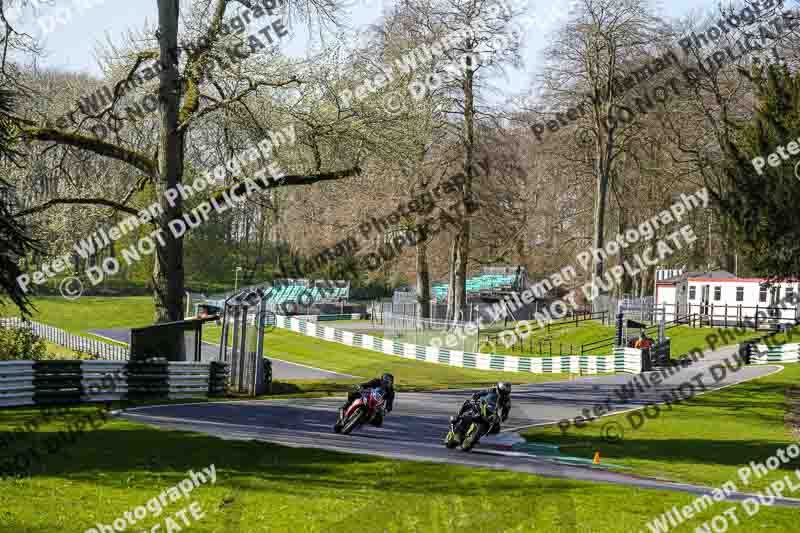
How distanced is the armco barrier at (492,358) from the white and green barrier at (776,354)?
6113 millimetres

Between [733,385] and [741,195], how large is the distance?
24.6ft

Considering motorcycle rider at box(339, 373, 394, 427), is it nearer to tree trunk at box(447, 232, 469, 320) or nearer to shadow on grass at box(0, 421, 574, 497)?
shadow on grass at box(0, 421, 574, 497)

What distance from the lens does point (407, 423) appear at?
19.0 meters

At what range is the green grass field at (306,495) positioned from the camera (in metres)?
9.06

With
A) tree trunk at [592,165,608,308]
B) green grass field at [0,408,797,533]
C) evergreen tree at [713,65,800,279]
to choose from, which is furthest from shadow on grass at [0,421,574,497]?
tree trunk at [592,165,608,308]

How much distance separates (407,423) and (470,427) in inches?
155

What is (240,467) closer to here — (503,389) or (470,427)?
(470,427)

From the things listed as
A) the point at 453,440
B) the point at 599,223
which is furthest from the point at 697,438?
the point at 599,223

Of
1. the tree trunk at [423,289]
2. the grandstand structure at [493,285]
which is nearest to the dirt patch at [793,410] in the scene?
the tree trunk at [423,289]

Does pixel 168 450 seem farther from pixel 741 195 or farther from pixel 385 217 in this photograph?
pixel 385 217

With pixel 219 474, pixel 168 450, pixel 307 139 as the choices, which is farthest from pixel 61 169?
pixel 219 474

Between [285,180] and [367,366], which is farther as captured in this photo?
[367,366]

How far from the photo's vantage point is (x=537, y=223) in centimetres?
5272

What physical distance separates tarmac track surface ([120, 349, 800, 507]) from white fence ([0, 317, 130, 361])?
11320 mm
